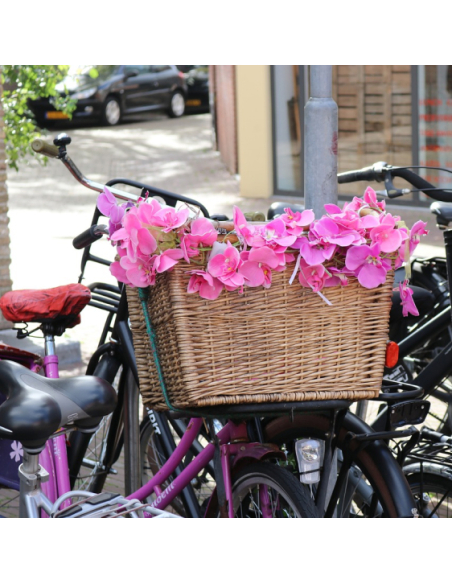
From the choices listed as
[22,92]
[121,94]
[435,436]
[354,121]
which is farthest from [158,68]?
[435,436]

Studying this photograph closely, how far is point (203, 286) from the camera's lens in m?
2.06


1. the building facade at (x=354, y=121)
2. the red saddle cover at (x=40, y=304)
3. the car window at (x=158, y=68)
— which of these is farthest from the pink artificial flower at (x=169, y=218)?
the car window at (x=158, y=68)

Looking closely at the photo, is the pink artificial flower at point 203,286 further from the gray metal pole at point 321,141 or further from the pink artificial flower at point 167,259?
the gray metal pole at point 321,141

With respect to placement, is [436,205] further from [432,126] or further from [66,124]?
[66,124]

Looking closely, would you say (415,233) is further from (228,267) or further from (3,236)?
(3,236)

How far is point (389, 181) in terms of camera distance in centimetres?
300

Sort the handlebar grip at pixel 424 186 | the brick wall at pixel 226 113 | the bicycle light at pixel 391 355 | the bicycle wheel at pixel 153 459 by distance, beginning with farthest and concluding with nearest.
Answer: the brick wall at pixel 226 113 → the bicycle wheel at pixel 153 459 → the handlebar grip at pixel 424 186 → the bicycle light at pixel 391 355

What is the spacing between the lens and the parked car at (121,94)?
2012 cm

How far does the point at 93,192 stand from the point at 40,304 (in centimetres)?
1041

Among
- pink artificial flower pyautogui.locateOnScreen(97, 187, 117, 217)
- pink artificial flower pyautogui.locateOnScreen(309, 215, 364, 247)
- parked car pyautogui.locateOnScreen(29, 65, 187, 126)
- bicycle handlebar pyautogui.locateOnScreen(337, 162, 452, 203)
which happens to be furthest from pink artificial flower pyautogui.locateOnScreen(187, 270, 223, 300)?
parked car pyautogui.locateOnScreen(29, 65, 187, 126)

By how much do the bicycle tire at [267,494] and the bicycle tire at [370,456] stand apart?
156 mm

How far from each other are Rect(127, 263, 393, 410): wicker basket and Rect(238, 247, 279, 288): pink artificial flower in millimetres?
50

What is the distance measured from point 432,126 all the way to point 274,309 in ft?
31.2

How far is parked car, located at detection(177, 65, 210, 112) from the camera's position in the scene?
73.2ft
